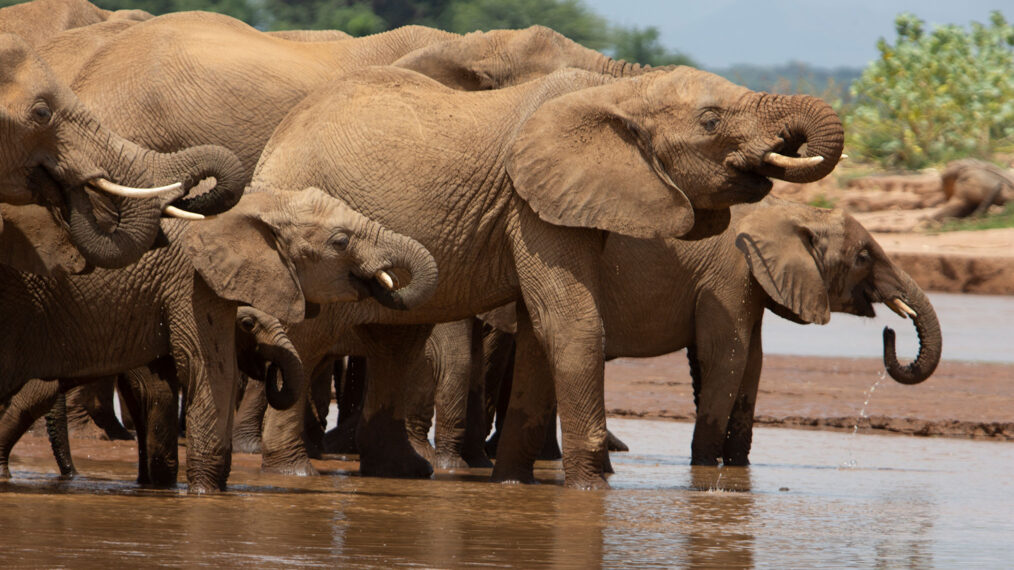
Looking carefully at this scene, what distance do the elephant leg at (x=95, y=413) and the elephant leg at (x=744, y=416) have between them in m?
3.40

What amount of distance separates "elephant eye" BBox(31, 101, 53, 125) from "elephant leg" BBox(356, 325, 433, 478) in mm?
2662

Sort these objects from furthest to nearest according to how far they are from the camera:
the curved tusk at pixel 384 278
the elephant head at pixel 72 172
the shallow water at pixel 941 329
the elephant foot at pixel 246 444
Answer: the shallow water at pixel 941 329 → the elephant foot at pixel 246 444 → the curved tusk at pixel 384 278 → the elephant head at pixel 72 172

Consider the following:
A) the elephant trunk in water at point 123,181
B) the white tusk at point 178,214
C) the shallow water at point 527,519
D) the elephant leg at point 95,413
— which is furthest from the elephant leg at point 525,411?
the elephant leg at point 95,413

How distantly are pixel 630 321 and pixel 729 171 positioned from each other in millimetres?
2079

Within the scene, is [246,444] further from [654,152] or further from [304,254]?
[654,152]

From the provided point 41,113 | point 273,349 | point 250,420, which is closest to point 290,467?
point 273,349

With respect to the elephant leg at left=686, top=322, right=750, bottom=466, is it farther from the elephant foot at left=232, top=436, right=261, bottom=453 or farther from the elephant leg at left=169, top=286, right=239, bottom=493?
the elephant leg at left=169, top=286, right=239, bottom=493

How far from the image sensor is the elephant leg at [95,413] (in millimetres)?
11328

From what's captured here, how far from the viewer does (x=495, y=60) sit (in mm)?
11547

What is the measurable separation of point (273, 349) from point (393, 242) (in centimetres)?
69

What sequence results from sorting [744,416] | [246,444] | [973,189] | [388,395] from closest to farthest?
[388,395]
[246,444]
[744,416]
[973,189]

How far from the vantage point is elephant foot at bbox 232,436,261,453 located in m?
10.7

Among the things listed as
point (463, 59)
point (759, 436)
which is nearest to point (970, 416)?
point (759, 436)

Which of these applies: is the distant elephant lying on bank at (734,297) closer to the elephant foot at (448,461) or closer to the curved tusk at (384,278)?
the elephant foot at (448,461)
